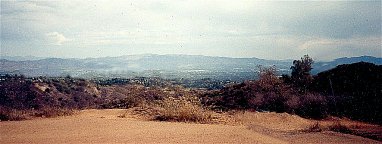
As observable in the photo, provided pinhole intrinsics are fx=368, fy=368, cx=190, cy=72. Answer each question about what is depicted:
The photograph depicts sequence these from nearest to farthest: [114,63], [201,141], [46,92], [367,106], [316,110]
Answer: [201,141] < [316,110] < [367,106] < [46,92] < [114,63]

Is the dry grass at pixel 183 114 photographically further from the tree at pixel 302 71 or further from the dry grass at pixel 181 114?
the tree at pixel 302 71

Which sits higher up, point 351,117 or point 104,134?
point 104,134

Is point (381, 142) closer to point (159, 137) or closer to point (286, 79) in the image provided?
point (159, 137)

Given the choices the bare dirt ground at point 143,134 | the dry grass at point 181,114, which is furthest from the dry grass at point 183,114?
the bare dirt ground at point 143,134

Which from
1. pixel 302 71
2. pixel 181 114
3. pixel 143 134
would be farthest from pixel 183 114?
pixel 302 71

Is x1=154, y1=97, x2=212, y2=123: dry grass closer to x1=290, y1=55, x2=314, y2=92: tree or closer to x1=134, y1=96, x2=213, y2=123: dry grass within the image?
x1=134, y1=96, x2=213, y2=123: dry grass

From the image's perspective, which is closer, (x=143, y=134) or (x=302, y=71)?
(x=143, y=134)

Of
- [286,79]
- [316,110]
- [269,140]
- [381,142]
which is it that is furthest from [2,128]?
[286,79]

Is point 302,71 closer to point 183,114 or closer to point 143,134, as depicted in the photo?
point 183,114

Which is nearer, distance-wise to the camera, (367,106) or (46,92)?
(367,106)

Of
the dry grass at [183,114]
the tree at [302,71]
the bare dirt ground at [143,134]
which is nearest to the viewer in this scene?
the bare dirt ground at [143,134]

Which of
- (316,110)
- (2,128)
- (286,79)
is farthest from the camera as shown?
(286,79)
